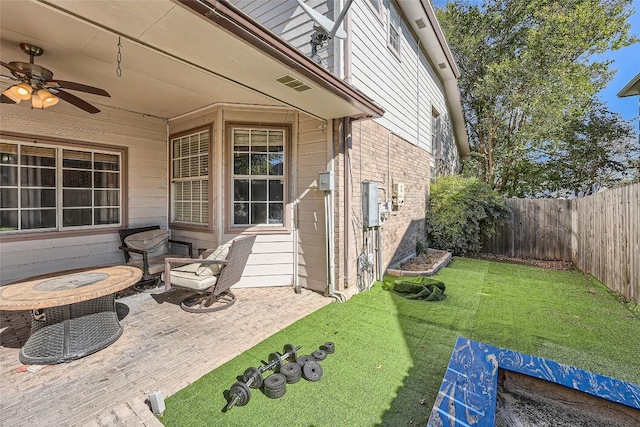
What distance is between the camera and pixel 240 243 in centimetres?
407

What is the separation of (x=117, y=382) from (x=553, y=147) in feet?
56.1

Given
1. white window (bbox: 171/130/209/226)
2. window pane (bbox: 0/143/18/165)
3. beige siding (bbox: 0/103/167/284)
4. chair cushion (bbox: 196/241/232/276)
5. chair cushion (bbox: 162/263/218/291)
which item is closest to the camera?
chair cushion (bbox: 162/263/218/291)

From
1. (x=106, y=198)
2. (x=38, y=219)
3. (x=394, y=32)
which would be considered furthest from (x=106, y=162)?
(x=394, y=32)

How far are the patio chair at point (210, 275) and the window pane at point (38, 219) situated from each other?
253 centimetres

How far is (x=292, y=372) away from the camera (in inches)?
103

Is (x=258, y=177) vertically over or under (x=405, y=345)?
over

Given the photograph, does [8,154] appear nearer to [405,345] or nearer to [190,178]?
[190,178]

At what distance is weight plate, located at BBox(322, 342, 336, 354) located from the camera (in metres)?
3.10

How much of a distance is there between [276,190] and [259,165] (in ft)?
1.78

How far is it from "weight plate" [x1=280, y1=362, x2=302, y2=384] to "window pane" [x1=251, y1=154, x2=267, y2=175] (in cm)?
342

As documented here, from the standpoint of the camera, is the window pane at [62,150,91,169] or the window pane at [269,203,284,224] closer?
the window pane at [62,150,91,169]

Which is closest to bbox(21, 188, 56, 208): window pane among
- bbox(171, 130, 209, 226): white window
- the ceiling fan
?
A: the ceiling fan

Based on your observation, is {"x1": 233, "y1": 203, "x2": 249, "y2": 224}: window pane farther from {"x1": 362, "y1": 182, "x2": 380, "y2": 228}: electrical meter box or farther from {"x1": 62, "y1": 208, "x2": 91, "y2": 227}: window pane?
{"x1": 62, "y1": 208, "x2": 91, "y2": 227}: window pane

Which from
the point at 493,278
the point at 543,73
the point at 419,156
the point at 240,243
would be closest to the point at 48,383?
the point at 240,243
